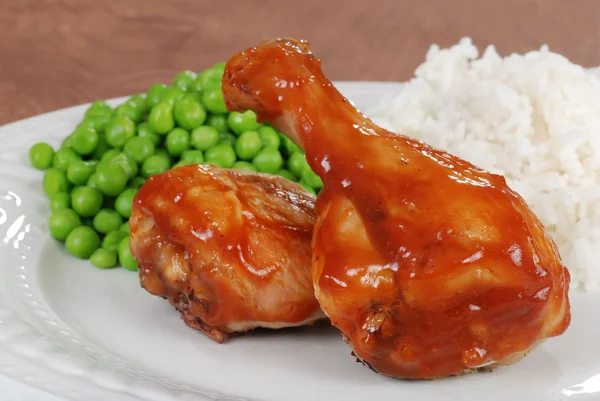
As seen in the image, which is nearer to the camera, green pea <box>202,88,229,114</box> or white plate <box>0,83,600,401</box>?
white plate <box>0,83,600,401</box>

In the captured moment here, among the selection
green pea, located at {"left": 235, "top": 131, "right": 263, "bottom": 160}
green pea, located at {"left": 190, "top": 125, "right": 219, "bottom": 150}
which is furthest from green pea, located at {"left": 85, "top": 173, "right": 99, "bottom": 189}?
green pea, located at {"left": 235, "top": 131, "right": 263, "bottom": 160}

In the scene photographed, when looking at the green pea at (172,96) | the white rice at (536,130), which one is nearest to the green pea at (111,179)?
the green pea at (172,96)

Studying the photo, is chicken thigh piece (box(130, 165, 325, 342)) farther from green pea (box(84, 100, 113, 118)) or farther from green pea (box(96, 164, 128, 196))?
green pea (box(84, 100, 113, 118))

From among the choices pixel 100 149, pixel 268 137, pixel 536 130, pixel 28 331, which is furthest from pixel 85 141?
pixel 536 130

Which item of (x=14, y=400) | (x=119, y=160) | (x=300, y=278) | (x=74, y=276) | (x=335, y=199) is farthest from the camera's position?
(x=119, y=160)

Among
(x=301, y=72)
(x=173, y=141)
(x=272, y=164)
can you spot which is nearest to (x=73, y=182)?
(x=173, y=141)

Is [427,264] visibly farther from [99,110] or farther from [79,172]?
[99,110]

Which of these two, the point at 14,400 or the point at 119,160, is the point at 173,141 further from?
the point at 14,400
